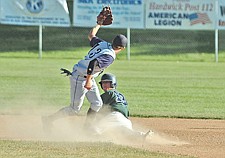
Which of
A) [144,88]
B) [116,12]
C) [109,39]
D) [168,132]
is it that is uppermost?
[116,12]

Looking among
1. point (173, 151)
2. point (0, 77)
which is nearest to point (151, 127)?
point (173, 151)

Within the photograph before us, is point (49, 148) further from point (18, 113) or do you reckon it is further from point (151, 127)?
point (18, 113)

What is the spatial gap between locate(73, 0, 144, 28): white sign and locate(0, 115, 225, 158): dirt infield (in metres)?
18.4

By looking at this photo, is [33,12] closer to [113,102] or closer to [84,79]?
[113,102]

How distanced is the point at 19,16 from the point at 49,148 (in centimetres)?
2350

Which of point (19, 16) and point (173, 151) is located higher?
point (19, 16)

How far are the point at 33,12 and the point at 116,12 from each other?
3.62 meters

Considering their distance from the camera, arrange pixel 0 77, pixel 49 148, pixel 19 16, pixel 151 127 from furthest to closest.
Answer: pixel 19 16 → pixel 0 77 → pixel 151 127 → pixel 49 148

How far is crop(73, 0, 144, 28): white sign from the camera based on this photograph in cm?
3189

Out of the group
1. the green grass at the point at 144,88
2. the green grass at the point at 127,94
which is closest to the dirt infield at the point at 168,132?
the green grass at the point at 127,94

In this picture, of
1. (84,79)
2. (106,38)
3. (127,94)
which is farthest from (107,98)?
(106,38)

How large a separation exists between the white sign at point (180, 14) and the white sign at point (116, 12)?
0.44 m

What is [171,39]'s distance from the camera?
36.2 metres

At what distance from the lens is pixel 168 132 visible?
39.4ft
